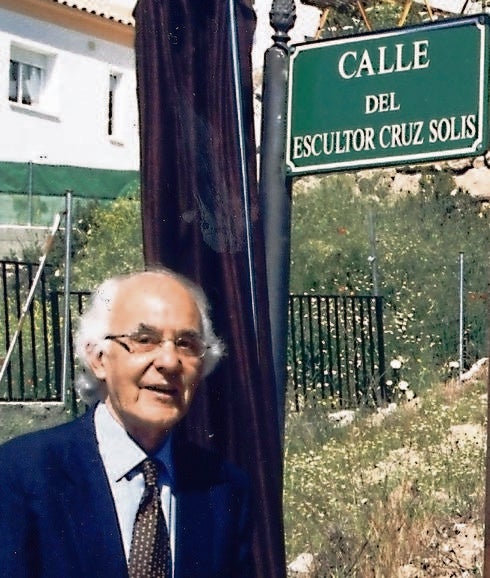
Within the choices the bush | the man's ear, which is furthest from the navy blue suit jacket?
the bush

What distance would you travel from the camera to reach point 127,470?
12.6 ft

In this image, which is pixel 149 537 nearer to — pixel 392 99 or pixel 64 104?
pixel 392 99

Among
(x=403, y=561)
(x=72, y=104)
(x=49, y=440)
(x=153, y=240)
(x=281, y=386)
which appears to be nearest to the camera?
(x=49, y=440)

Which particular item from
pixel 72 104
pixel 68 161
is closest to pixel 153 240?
pixel 72 104

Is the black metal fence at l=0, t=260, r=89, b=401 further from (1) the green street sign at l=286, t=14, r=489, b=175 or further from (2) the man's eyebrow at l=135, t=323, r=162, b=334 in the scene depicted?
(2) the man's eyebrow at l=135, t=323, r=162, b=334

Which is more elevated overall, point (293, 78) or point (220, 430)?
point (293, 78)

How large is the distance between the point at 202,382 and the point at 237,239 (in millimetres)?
521

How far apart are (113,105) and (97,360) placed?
11.8ft

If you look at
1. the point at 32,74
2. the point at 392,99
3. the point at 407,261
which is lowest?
the point at 407,261

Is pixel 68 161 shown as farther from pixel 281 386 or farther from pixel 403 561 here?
pixel 281 386

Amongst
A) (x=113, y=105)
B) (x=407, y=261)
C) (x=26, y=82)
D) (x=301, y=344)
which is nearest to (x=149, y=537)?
(x=113, y=105)

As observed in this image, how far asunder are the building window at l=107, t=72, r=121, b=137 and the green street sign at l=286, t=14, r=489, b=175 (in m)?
2.39

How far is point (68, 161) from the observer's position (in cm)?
883

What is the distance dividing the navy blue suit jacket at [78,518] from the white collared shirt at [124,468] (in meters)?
0.03
